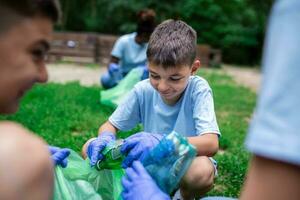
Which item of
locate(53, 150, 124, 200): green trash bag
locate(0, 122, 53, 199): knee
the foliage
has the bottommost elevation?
the foliage

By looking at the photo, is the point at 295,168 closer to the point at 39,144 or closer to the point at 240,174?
the point at 39,144

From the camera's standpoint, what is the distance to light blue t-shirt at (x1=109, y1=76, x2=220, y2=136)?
222 centimetres

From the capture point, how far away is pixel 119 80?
220 inches

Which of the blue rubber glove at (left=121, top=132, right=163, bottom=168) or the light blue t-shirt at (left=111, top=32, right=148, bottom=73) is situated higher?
the blue rubber glove at (left=121, top=132, right=163, bottom=168)

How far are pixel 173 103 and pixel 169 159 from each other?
2.68ft

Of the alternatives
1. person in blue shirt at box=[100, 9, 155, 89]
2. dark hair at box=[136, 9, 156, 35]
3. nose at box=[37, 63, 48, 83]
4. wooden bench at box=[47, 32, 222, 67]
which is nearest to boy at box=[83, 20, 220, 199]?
nose at box=[37, 63, 48, 83]

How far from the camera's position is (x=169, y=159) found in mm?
1552

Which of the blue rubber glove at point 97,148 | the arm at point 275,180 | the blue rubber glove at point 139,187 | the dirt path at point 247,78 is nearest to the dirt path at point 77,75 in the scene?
the dirt path at point 247,78

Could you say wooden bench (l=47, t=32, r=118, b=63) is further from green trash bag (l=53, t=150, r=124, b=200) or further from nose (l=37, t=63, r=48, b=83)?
nose (l=37, t=63, r=48, b=83)

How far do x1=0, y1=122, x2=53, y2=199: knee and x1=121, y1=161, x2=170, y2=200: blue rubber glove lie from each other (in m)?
0.39

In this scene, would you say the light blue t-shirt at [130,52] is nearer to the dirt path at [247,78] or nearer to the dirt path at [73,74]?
the dirt path at [73,74]

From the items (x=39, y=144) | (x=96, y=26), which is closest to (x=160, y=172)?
(x=39, y=144)

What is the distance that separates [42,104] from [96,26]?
12.7 metres

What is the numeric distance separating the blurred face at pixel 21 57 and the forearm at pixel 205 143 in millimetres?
1012
